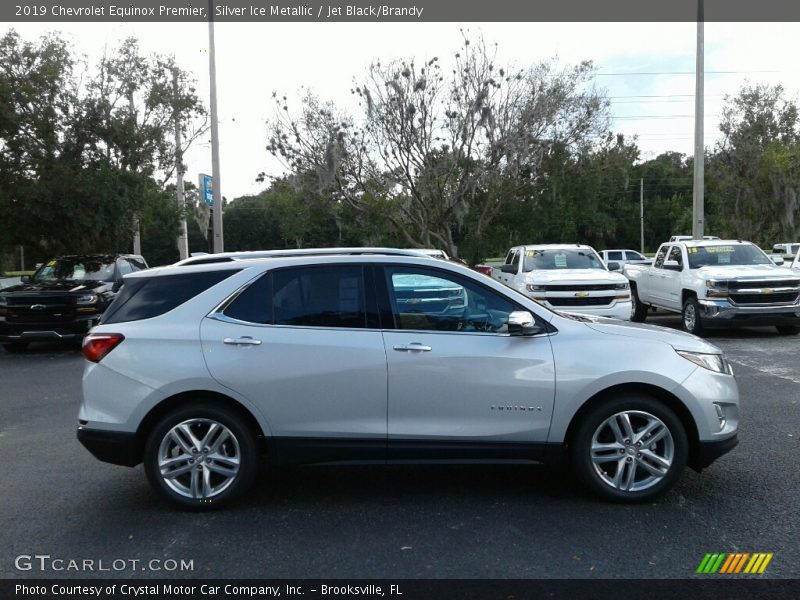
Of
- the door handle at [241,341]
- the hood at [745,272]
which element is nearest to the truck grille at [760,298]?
the hood at [745,272]

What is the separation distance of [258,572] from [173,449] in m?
1.25

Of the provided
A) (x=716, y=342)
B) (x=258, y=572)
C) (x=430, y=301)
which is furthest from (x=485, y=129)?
(x=258, y=572)

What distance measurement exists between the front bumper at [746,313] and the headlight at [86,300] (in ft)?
36.3

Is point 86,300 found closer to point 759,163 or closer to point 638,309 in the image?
point 638,309

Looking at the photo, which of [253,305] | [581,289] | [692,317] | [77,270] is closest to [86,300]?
[77,270]

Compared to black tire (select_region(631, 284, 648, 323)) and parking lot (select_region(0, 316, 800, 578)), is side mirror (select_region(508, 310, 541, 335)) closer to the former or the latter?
Result: parking lot (select_region(0, 316, 800, 578))

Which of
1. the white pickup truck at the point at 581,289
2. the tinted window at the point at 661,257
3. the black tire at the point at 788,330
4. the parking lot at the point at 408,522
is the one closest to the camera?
the parking lot at the point at 408,522

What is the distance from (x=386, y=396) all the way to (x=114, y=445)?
1806 millimetres

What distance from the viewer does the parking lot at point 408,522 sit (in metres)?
4.02

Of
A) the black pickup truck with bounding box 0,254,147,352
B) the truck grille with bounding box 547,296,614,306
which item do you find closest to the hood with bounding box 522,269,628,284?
the truck grille with bounding box 547,296,614,306

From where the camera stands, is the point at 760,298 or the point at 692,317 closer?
the point at 760,298

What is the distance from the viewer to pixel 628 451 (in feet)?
15.9

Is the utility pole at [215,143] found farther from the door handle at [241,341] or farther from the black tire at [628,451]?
the black tire at [628,451]

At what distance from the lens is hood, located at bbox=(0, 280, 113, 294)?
13.4 m
